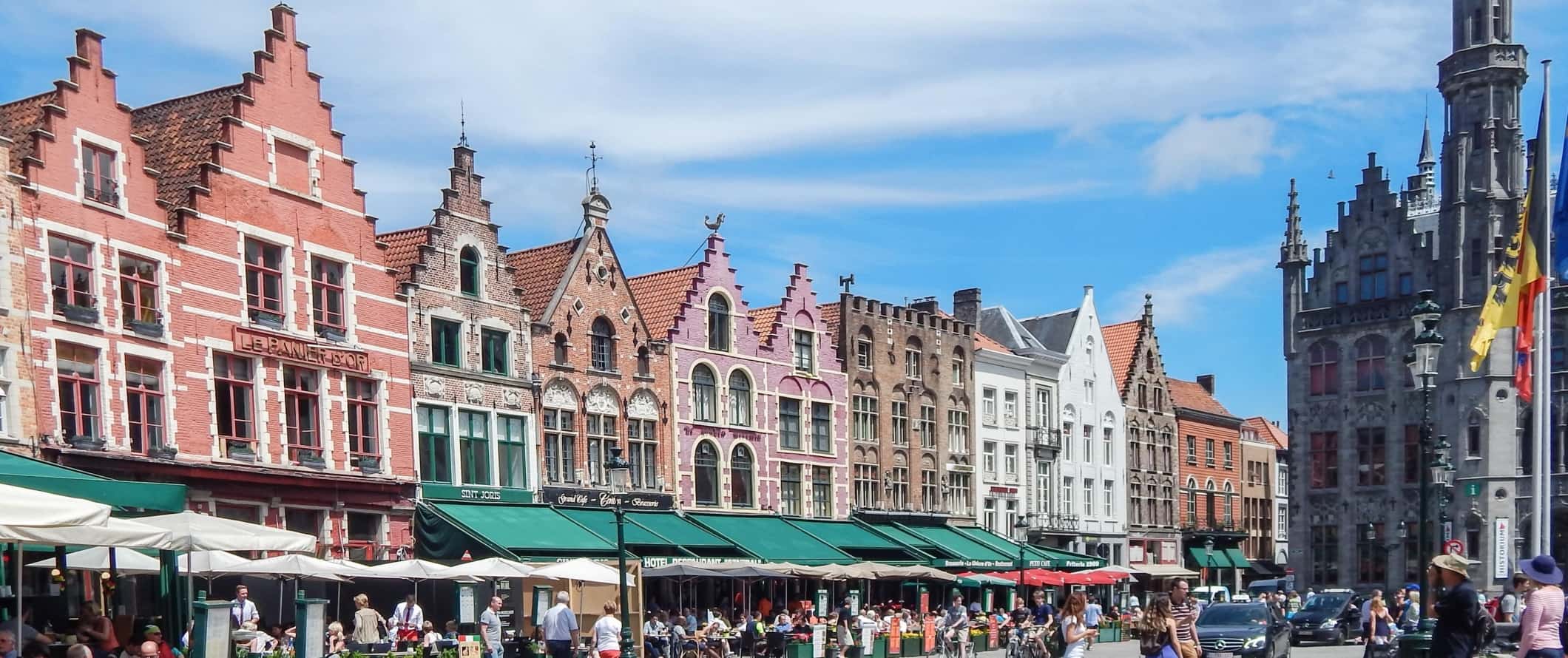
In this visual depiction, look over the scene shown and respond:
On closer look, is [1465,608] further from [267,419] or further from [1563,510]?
[1563,510]

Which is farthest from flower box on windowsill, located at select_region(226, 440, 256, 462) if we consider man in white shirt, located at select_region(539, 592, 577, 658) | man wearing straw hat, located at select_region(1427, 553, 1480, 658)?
man wearing straw hat, located at select_region(1427, 553, 1480, 658)

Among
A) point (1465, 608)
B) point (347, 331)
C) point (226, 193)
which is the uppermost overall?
point (226, 193)

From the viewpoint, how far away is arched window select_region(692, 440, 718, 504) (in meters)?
43.8

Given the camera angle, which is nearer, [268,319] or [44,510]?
[44,510]

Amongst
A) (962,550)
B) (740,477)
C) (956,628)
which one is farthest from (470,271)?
(962,550)

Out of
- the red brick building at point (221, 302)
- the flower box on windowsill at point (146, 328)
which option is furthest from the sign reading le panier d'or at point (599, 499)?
the flower box on windowsill at point (146, 328)

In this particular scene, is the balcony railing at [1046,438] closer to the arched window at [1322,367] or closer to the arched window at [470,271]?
the arched window at [1322,367]

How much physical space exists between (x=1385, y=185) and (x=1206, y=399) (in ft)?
59.8

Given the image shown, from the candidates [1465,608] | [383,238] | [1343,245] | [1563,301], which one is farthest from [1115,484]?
[1465,608]

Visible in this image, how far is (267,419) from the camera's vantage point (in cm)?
3244

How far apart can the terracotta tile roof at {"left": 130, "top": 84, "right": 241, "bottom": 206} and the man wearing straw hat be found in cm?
2509

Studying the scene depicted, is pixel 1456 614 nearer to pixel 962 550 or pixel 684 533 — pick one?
pixel 684 533

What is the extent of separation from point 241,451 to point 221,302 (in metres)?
2.81

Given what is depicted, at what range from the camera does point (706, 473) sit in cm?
4409
